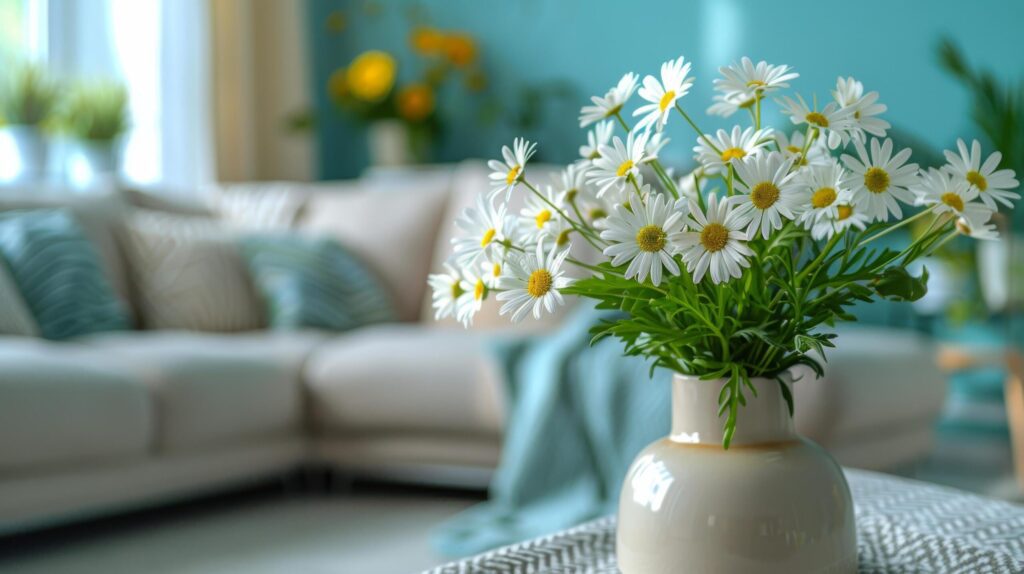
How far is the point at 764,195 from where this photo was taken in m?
0.81

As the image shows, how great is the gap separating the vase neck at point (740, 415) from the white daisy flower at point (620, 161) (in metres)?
0.18

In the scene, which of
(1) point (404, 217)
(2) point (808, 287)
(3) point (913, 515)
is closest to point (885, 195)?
(2) point (808, 287)

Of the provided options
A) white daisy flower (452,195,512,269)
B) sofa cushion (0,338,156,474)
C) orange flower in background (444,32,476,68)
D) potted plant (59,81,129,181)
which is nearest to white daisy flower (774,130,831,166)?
white daisy flower (452,195,512,269)

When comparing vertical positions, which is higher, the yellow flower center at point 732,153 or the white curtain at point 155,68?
the white curtain at point 155,68

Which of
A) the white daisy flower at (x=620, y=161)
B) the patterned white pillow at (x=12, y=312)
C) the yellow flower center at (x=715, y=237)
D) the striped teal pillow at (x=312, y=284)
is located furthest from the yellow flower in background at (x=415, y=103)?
the yellow flower center at (x=715, y=237)

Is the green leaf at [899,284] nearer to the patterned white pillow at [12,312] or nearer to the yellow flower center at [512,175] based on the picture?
the yellow flower center at [512,175]

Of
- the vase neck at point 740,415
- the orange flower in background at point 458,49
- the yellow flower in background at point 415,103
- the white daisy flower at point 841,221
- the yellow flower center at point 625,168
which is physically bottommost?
the vase neck at point 740,415

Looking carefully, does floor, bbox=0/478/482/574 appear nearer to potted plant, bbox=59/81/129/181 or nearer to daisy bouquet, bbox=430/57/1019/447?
daisy bouquet, bbox=430/57/1019/447

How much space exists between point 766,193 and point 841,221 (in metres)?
0.07

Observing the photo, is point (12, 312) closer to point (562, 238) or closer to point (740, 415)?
point (562, 238)

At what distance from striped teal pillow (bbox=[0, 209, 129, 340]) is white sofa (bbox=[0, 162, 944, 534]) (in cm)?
7

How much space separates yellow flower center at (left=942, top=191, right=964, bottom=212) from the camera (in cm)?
85

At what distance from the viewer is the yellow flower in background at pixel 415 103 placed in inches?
182

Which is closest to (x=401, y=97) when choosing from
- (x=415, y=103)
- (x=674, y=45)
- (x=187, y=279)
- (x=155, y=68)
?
(x=415, y=103)
